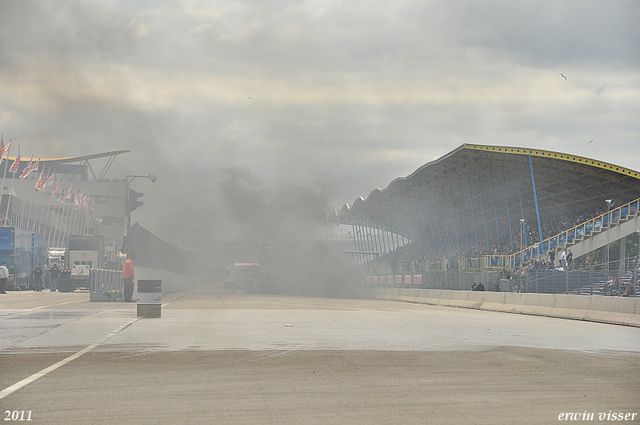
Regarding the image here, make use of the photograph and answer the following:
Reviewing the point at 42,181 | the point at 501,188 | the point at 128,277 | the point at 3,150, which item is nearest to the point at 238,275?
the point at 42,181

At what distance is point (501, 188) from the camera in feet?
215

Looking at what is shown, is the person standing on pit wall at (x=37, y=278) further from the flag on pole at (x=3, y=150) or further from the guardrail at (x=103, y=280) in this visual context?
the flag on pole at (x=3, y=150)

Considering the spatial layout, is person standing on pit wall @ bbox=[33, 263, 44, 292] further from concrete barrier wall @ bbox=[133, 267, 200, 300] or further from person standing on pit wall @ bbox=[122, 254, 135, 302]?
person standing on pit wall @ bbox=[122, 254, 135, 302]

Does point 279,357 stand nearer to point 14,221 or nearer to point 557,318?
point 557,318

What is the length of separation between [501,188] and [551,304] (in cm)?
4165

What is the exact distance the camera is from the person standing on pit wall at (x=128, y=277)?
89.9ft

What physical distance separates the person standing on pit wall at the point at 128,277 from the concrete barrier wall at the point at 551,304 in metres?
14.2

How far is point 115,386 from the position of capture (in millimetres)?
7914

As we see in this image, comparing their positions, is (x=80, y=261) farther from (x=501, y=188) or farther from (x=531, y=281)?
(x=501, y=188)

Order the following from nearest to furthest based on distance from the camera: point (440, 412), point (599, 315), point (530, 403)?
point (440, 412) → point (530, 403) → point (599, 315)

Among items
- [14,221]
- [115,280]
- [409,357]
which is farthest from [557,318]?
[14,221]

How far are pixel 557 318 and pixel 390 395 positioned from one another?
1739cm

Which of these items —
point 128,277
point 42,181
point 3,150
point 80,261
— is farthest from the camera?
point 42,181

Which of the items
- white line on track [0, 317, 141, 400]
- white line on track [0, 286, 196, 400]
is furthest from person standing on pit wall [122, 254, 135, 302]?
white line on track [0, 317, 141, 400]
